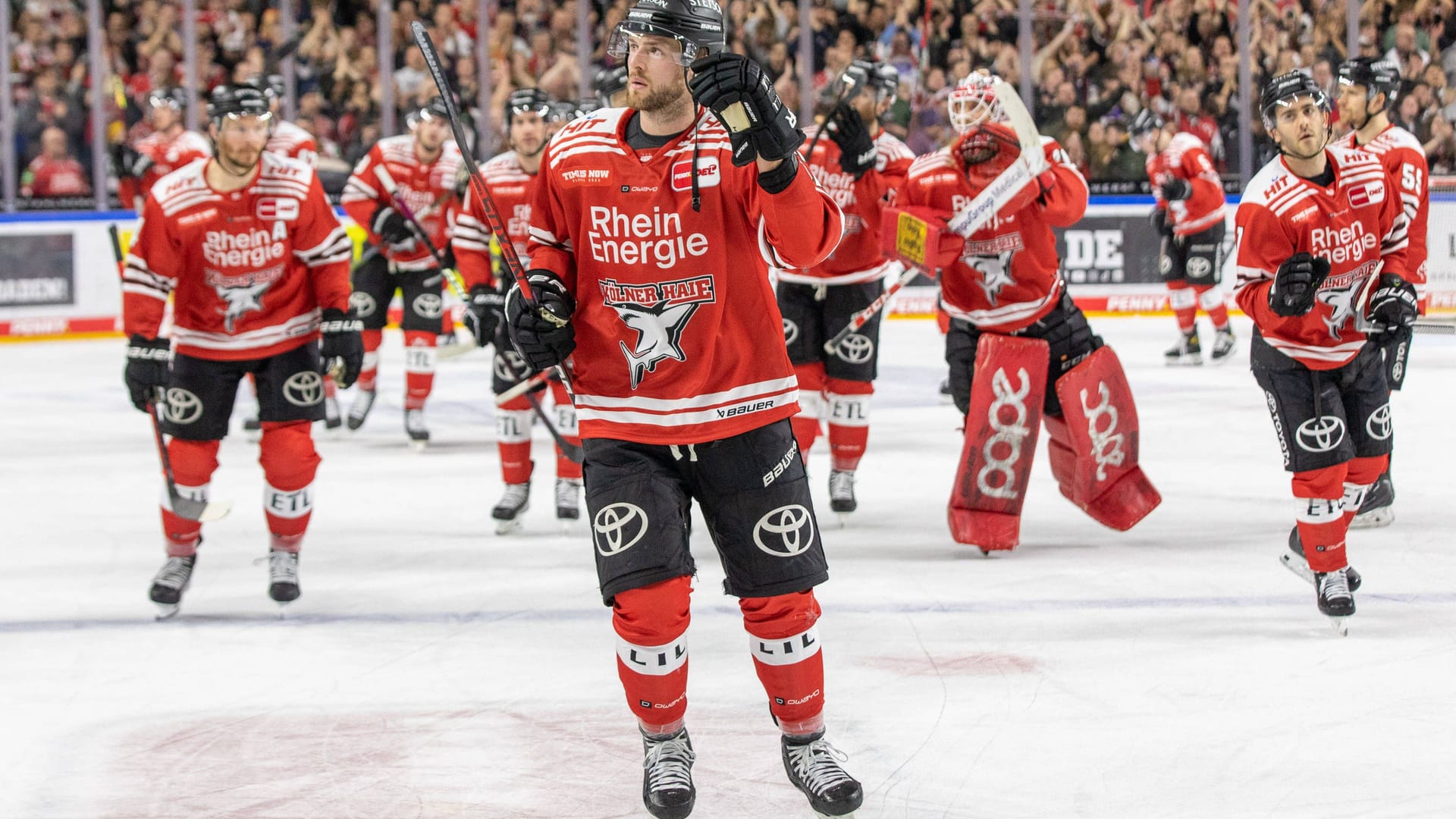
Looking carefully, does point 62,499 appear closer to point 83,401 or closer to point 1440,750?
point 83,401

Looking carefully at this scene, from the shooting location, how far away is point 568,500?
220 inches

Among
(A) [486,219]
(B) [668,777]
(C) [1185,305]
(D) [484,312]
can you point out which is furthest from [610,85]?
(C) [1185,305]

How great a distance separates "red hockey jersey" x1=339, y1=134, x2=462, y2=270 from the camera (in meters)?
7.62

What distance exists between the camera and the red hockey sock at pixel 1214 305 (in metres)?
9.55

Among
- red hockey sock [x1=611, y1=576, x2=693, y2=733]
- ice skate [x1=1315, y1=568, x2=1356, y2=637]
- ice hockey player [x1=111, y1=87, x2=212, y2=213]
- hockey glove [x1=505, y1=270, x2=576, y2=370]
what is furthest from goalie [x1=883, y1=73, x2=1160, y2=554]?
ice hockey player [x1=111, y1=87, x2=212, y2=213]

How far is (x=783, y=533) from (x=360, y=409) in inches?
210

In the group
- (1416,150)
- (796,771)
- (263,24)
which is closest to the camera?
(796,771)

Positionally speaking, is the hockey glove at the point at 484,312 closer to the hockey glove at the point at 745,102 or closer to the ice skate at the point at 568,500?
the ice skate at the point at 568,500

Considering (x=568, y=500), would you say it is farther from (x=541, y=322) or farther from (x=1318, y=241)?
(x=541, y=322)

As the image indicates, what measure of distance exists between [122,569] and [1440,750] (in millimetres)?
3802

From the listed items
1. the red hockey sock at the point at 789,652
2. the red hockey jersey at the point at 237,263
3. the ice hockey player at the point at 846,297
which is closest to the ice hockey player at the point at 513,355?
the ice hockey player at the point at 846,297

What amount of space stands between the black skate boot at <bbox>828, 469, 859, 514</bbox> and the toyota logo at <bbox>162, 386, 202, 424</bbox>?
2.20 metres

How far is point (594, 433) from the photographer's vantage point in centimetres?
288

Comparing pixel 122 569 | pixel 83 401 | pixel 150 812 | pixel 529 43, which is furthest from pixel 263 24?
pixel 150 812
